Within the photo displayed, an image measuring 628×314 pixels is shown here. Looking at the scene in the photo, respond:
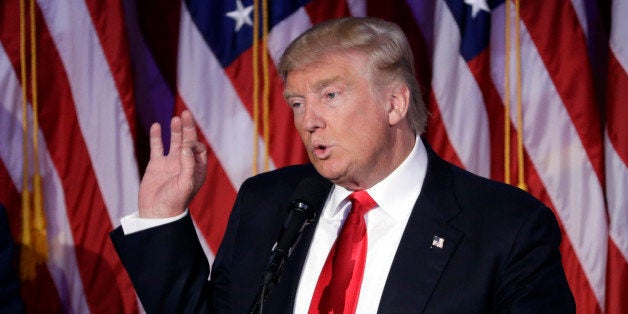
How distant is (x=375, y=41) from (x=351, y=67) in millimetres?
88

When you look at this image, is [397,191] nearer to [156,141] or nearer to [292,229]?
[292,229]

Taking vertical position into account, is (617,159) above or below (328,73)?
above

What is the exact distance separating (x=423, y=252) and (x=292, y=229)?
12.3 inches

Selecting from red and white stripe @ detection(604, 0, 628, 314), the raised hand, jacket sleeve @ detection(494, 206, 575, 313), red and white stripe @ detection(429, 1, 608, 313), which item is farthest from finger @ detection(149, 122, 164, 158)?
red and white stripe @ detection(604, 0, 628, 314)

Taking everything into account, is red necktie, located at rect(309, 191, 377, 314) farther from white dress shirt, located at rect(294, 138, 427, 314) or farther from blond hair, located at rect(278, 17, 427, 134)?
blond hair, located at rect(278, 17, 427, 134)

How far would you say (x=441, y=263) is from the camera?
1.65 metres

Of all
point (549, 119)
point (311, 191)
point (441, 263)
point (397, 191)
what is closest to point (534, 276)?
point (441, 263)

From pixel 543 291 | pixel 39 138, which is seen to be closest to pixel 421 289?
pixel 543 291

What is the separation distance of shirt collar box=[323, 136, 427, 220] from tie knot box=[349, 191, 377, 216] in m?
0.01

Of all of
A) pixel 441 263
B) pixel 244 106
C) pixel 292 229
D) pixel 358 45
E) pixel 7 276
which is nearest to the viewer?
pixel 292 229

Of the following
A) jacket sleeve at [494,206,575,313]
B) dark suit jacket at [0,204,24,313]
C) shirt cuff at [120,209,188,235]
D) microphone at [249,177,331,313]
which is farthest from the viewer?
dark suit jacket at [0,204,24,313]

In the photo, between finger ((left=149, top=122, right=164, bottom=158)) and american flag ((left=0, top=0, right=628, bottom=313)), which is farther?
american flag ((left=0, top=0, right=628, bottom=313))

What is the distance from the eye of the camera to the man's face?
1719 millimetres

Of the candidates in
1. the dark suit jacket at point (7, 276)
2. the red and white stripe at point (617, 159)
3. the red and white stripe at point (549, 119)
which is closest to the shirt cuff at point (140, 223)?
the dark suit jacket at point (7, 276)
